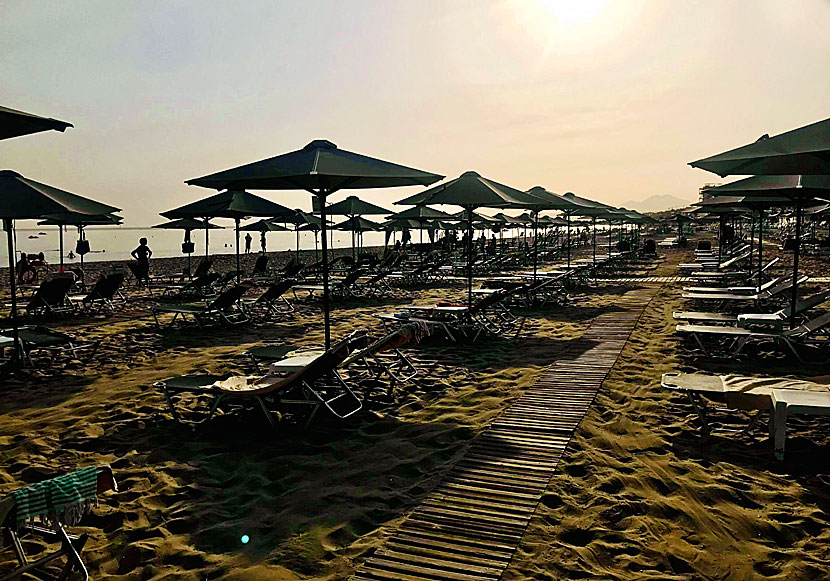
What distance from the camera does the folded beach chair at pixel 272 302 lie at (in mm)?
10938

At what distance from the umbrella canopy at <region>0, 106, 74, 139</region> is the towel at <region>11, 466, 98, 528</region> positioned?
1737 millimetres

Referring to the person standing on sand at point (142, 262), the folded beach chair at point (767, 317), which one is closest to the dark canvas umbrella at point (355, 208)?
the person standing on sand at point (142, 262)

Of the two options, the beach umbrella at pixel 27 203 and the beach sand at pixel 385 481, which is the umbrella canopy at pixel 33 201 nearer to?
the beach umbrella at pixel 27 203

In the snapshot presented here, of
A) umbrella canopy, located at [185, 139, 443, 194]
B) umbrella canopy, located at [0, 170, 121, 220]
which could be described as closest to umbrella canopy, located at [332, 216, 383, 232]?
umbrella canopy, located at [0, 170, 121, 220]

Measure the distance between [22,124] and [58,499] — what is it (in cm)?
189

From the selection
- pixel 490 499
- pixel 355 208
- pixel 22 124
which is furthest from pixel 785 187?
pixel 355 208

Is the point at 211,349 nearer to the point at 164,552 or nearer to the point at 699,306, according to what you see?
the point at 164,552

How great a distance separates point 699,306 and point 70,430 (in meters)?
10.4

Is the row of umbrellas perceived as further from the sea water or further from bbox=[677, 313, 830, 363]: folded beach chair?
the sea water

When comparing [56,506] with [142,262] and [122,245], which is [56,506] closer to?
[142,262]

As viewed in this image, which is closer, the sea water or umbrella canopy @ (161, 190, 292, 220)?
umbrella canopy @ (161, 190, 292, 220)

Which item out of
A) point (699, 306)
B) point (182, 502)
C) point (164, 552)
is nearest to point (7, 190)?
point (182, 502)

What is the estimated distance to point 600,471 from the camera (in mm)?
3988

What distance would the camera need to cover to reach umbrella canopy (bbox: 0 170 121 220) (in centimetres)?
647
